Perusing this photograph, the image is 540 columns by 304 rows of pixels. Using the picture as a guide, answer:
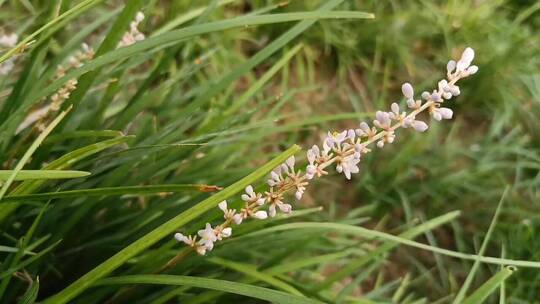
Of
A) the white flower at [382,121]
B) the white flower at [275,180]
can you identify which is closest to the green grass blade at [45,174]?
the white flower at [275,180]

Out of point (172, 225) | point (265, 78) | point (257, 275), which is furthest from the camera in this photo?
point (265, 78)

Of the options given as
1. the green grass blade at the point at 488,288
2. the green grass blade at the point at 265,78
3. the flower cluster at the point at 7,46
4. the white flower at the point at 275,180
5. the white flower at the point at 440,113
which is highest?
the flower cluster at the point at 7,46

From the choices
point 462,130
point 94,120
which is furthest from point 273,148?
point 94,120

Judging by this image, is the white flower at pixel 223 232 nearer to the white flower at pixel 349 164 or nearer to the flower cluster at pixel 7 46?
the white flower at pixel 349 164

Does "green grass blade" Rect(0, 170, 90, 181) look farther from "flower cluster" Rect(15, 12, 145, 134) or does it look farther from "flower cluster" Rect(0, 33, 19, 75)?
"flower cluster" Rect(0, 33, 19, 75)

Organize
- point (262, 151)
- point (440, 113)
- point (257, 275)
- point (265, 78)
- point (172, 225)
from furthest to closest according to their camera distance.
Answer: point (262, 151) < point (265, 78) < point (257, 275) < point (172, 225) < point (440, 113)

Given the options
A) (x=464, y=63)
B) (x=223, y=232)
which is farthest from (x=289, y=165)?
(x=464, y=63)

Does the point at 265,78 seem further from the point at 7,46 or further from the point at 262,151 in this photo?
the point at 262,151
